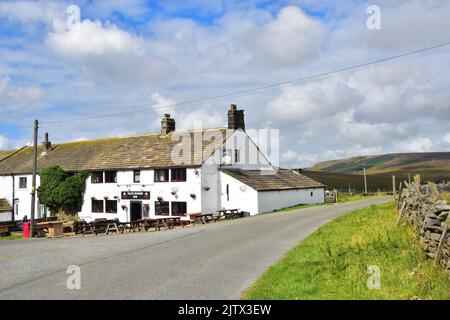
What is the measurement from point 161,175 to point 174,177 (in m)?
1.40

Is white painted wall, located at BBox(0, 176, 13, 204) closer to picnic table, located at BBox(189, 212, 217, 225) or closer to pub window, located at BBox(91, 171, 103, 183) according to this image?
pub window, located at BBox(91, 171, 103, 183)

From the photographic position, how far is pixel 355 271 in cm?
1091

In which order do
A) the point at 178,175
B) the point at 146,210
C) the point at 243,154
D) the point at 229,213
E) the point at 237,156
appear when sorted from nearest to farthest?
the point at 229,213, the point at 178,175, the point at 146,210, the point at 237,156, the point at 243,154

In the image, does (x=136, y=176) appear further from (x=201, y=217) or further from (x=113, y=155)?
(x=201, y=217)

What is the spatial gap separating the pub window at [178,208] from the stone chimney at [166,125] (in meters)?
9.67

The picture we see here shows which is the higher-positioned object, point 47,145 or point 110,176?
point 47,145

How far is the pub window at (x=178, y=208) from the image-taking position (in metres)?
35.6

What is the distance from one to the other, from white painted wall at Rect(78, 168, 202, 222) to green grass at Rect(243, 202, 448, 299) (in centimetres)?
1935

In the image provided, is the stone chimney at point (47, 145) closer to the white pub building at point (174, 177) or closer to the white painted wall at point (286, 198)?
the white pub building at point (174, 177)

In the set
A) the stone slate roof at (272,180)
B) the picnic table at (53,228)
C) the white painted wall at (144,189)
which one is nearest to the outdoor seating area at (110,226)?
the picnic table at (53,228)

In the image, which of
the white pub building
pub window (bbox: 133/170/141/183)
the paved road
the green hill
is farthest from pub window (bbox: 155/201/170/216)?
the green hill

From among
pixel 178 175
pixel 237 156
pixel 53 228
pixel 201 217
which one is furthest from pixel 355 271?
pixel 237 156

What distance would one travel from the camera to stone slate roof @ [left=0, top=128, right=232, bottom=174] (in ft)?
124

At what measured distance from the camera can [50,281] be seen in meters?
12.2
